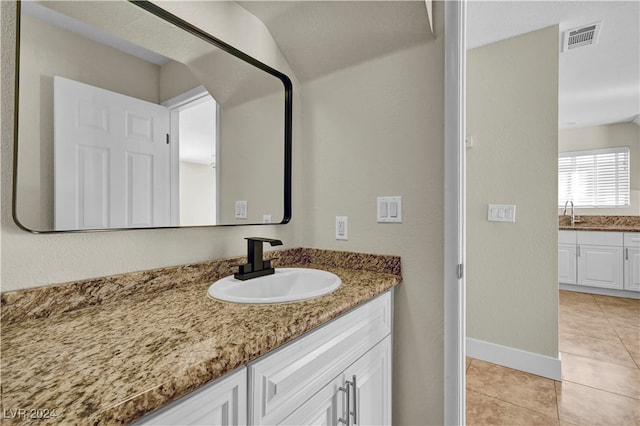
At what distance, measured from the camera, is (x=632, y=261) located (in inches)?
148

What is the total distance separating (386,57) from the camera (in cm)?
139

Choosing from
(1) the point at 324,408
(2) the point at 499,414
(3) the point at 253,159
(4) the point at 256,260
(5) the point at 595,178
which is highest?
(5) the point at 595,178

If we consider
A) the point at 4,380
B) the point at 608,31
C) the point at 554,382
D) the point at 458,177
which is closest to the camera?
the point at 4,380

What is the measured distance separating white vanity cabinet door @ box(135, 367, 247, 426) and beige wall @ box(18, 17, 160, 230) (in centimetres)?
64

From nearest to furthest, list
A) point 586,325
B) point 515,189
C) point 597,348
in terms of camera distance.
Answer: point 515,189 → point 597,348 → point 586,325

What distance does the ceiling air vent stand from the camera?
2.22m

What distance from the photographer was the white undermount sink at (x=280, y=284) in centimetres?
109

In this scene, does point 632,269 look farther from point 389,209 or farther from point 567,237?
point 389,209

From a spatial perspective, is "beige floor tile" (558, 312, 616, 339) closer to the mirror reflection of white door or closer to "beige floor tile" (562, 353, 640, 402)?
"beige floor tile" (562, 353, 640, 402)

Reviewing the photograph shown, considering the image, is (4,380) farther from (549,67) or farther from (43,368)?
(549,67)

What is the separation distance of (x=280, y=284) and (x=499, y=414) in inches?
56.5

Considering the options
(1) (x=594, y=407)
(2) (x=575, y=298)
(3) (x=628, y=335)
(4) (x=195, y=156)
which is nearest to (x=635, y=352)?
(3) (x=628, y=335)

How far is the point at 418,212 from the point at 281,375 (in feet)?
2.81

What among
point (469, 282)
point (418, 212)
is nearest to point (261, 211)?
Result: point (418, 212)
